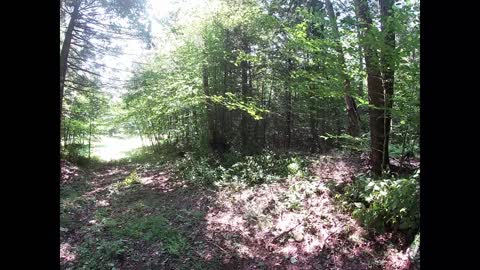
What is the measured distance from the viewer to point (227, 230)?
254 inches

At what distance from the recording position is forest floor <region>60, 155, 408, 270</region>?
5.16 meters

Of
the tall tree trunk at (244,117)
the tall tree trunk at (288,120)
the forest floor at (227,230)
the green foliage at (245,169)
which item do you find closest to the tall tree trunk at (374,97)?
the forest floor at (227,230)

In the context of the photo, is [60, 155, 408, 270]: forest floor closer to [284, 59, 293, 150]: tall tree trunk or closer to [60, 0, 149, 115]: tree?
[284, 59, 293, 150]: tall tree trunk

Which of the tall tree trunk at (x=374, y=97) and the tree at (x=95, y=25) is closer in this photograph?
the tall tree trunk at (x=374, y=97)

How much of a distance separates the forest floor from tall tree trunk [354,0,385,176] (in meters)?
0.89

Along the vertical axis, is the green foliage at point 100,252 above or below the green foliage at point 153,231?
below

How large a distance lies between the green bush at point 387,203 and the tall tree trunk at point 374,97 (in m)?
0.74

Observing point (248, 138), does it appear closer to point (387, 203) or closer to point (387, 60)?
point (387, 203)

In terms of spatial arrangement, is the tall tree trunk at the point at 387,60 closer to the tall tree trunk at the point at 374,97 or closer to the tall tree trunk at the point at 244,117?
the tall tree trunk at the point at 374,97

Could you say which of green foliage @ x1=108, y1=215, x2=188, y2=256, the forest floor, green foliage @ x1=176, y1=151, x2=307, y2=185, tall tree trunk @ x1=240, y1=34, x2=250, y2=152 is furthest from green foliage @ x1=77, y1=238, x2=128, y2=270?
tall tree trunk @ x1=240, y1=34, x2=250, y2=152

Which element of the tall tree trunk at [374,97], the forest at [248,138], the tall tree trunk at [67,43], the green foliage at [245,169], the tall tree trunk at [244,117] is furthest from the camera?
the tall tree trunk at [244,117]

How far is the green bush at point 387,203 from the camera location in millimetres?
4672

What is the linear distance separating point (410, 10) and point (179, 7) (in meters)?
11.5
